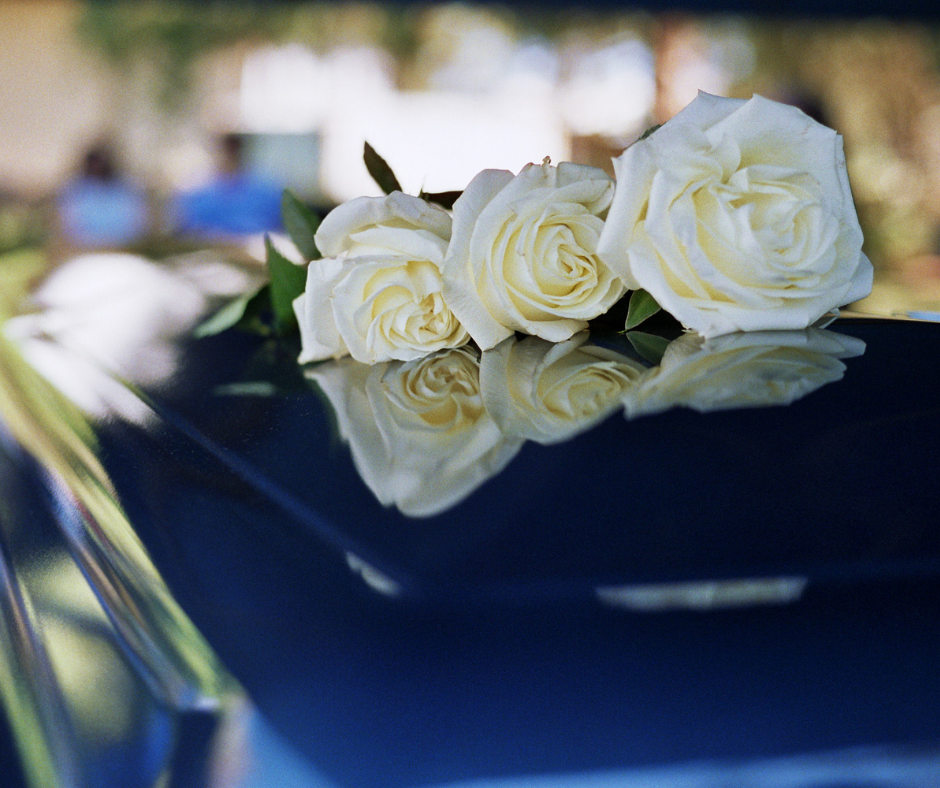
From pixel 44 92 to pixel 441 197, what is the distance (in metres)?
13.2

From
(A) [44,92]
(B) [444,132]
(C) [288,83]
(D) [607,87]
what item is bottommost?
(B) [444,132]

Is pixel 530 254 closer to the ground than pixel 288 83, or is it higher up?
higher up

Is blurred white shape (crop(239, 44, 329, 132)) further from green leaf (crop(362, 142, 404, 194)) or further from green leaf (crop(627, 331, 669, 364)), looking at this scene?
green leaf (crop(627, 331, 669, 364))

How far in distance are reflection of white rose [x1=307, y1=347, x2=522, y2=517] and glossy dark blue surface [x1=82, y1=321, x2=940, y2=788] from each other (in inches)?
0.5

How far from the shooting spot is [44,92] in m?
12.2

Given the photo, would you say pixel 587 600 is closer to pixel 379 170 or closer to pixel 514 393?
pixel 514 393

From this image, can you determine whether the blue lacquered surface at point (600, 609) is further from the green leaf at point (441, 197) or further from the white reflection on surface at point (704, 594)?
the green leaf at point (441, 197)

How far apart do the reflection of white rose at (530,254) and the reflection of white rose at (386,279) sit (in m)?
0.03

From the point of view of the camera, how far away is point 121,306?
40.2 inches

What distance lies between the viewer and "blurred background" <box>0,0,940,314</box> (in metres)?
10.4

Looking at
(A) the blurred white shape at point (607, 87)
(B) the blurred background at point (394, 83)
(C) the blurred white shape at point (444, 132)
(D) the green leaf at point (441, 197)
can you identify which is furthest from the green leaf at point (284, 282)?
(A) the blurred white shape at point (607, 87)

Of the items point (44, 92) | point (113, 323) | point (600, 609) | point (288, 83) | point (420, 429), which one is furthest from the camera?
point (288, 83)

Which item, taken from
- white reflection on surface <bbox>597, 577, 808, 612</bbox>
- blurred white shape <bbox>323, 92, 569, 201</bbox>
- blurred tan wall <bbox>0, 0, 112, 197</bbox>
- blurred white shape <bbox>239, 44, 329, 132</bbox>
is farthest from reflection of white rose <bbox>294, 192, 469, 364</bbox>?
blurred tan wall <bbox>0, 0, 112, 197</bbox>

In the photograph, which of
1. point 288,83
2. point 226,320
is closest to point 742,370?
point 226,320
